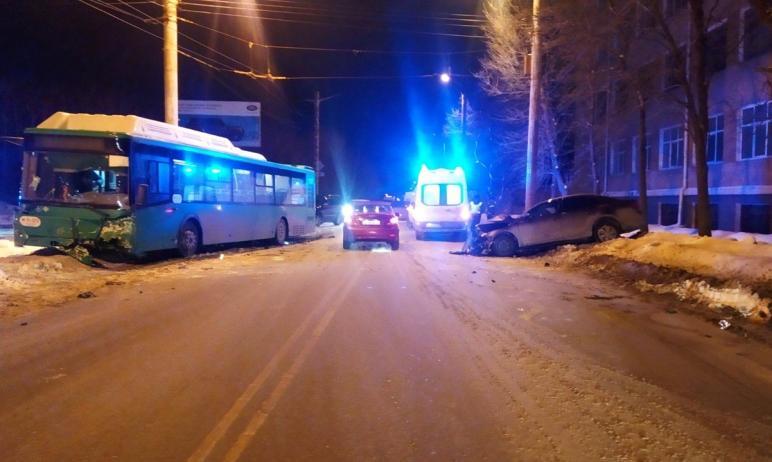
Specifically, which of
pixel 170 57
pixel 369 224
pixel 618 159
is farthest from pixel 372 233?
pixel 618 159

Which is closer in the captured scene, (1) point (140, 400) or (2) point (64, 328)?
(1) point (140, 400)

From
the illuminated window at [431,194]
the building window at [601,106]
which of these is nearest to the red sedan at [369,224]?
the illuminated window at [431,194]

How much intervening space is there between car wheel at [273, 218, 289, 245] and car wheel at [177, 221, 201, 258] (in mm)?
5546

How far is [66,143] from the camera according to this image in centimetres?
1481

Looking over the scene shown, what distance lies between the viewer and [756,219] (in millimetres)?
23172

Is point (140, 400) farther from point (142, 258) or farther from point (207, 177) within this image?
point (207, 177)

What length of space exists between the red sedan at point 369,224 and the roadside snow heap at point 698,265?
230 inches

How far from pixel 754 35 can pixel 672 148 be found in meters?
6.96

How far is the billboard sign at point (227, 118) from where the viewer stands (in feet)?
140

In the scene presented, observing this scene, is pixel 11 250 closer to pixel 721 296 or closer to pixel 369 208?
pixel 369 208

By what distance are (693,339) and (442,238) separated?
2018cm

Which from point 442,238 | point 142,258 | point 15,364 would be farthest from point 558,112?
point 15,364

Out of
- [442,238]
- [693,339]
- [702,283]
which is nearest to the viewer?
[693,339]

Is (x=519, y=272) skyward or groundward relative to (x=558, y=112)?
groundward
